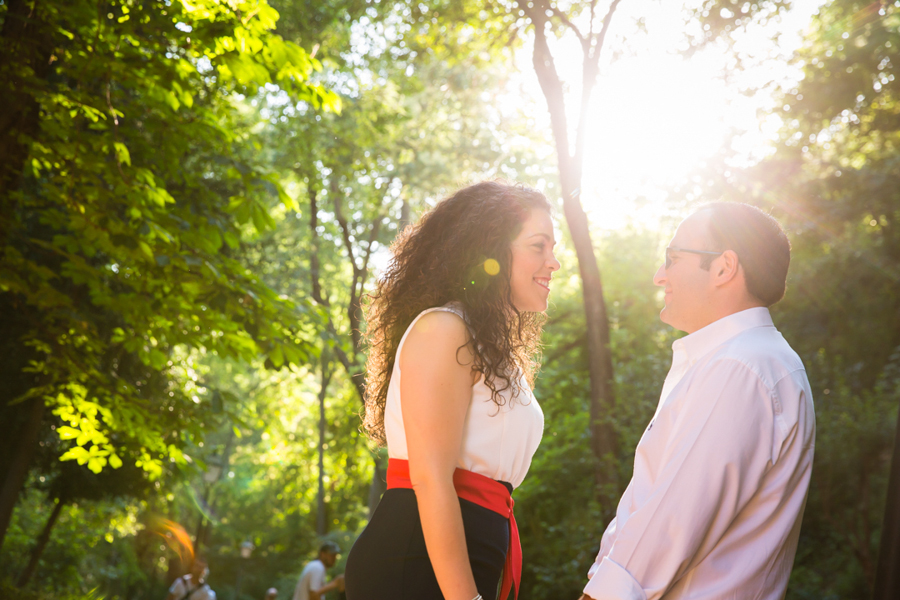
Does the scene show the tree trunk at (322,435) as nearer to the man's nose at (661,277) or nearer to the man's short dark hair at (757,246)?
the man's nose at (661,277)

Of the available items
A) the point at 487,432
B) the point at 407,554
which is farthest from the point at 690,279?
the point at 407,554

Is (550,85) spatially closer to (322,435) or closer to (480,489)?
(480,489)

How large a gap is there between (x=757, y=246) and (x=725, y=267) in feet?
0.40

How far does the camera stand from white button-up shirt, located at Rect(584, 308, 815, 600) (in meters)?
1.78

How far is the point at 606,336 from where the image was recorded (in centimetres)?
842

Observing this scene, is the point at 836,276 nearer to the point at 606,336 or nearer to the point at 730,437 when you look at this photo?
the point at 606,336

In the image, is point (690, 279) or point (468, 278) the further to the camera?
point (690, 279)

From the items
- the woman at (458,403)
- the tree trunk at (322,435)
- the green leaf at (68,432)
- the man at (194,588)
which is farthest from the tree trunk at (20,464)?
the tree trunk at (322,435)

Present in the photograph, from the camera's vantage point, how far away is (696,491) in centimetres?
178

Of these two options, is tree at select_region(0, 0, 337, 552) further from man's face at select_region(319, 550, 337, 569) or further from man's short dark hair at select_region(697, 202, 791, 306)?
man's face at select_region(319, 550, 337, 569)

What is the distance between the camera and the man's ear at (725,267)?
Answer: 2258mm

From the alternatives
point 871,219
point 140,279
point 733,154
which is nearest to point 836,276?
point 871,219

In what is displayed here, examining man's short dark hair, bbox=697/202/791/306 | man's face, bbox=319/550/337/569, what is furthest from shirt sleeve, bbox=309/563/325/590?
man's short dark hair, bbox=697/202/791/306

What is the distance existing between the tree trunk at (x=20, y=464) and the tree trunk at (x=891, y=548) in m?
9.58
